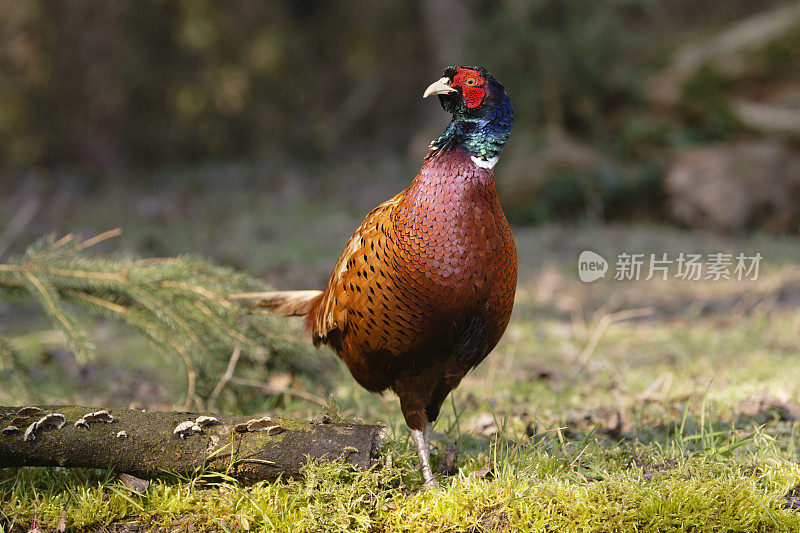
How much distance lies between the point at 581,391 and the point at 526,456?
155cm

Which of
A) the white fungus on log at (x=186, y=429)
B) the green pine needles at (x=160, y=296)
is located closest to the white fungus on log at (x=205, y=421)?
the white fungus on log at (x=186, y=429)

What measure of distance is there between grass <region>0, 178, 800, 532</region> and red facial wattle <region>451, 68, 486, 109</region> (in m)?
1.20

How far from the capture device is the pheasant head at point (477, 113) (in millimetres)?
2357

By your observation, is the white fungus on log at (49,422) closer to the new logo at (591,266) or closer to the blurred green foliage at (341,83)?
the new logo at (591,266)

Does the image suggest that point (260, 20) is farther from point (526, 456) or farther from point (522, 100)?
point (526, 456)

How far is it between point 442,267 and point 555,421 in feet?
4.48

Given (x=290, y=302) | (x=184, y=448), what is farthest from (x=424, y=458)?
(x=290, y=302)

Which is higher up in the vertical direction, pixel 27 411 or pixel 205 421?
pixel 205 421

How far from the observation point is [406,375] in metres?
2.50

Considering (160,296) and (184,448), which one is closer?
(184,448)

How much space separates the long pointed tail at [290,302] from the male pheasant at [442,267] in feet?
1.63

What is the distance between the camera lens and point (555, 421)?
327 centimetres

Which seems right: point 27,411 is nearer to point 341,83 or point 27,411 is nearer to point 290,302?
point 290,302

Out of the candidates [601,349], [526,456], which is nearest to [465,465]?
[526,456]
